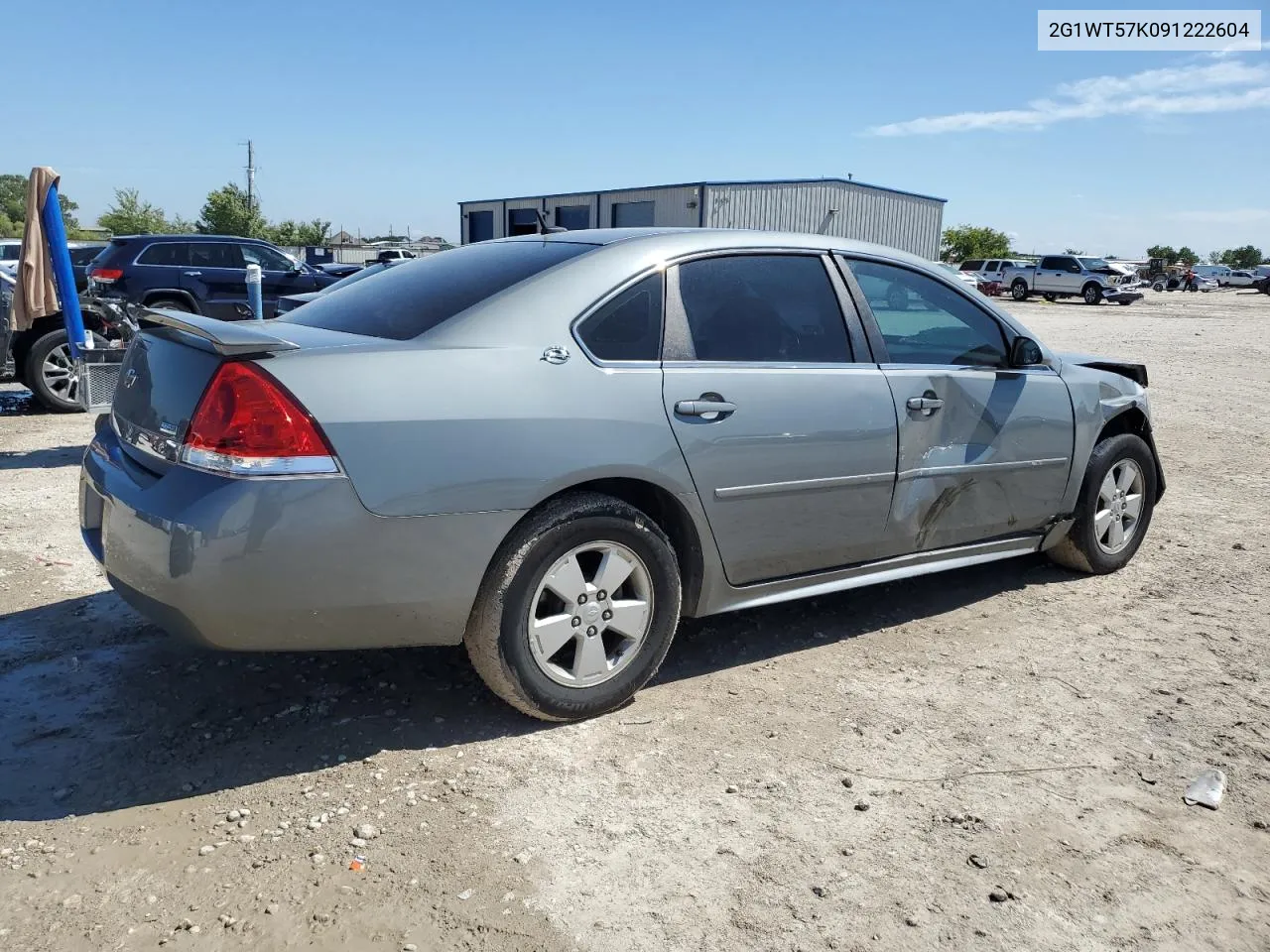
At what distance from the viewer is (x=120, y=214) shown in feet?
243

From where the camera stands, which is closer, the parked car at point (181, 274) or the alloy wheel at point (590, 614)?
the alloy wheel at point (590, 614)

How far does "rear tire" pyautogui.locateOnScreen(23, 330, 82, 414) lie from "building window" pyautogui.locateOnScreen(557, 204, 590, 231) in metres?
32.1

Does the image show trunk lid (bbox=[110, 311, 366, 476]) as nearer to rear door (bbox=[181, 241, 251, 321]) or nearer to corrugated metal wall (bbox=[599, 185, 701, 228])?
rear door (bbox=[181, 241, 251, 321])

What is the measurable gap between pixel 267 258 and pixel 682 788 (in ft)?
42.3

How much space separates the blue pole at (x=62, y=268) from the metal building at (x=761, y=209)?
2705cm

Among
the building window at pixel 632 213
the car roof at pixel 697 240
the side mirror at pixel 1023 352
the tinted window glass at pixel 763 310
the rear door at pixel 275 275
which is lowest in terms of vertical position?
the side mirror at pixel 1023 352

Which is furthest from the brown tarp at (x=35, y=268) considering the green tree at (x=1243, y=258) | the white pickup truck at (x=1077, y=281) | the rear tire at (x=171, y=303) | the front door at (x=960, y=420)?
the green tree at (x=1243, y=258)

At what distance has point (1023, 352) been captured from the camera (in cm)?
452

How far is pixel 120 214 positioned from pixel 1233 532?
8115 centimetres

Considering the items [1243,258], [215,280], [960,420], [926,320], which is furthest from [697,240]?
[1243,258]

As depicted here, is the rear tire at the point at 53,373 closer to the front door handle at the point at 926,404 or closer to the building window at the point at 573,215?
the front door handle at the point at 926,404

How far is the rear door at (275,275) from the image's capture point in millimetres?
13914

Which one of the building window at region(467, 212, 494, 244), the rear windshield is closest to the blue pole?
the rear windshield

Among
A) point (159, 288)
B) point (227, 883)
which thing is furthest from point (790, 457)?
point (159, 288)
